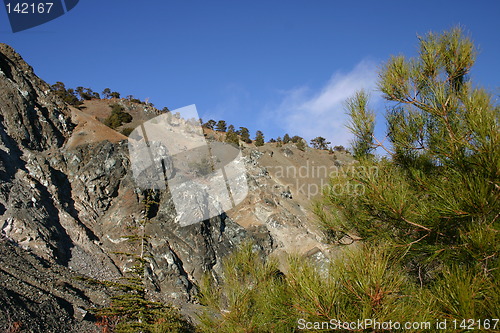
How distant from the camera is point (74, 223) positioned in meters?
20.0

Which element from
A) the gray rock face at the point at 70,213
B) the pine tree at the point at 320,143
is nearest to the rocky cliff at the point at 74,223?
the gray rock face at the point at 70,213

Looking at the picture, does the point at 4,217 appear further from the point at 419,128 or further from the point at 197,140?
the point at 197,140

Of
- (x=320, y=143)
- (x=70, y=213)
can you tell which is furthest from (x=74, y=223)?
(x=320, y=143)

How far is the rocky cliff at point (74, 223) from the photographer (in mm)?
12773

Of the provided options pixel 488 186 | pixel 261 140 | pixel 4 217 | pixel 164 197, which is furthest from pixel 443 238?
pixel 261 140

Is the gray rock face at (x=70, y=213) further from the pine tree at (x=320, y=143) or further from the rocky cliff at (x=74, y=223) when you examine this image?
the pine tree at (x=320, y=143)

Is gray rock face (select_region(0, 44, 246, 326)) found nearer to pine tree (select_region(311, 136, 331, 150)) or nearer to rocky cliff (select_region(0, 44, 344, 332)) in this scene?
rocky cliff (select_region(0, 44, 344, 332))

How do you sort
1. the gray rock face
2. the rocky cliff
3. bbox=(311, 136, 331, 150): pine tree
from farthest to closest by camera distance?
1. bbox=(311, 136, 331, 150): pine tree
2. the gray rock face
3. the rocky cliff

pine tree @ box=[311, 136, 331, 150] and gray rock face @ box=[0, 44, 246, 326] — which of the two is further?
pine tree @ box=[311, 136, 331, 150]

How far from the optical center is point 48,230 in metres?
17.6

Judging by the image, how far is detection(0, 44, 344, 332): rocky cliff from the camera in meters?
12.8

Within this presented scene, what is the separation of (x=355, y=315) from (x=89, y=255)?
1928 centimetres

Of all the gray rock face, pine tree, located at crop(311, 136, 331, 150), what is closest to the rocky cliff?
the gray rock face

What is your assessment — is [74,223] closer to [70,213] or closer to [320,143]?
[70,213]
